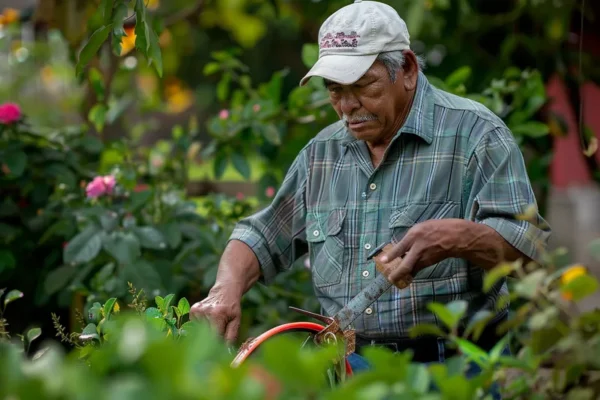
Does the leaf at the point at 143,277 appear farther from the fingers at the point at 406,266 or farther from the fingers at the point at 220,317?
the fingers at the point at 406,266

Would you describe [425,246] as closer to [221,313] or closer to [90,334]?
[221,313]

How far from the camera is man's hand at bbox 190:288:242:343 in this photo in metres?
2.66

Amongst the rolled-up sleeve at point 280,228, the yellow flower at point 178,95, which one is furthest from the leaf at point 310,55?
the yellow flower at point 178,95

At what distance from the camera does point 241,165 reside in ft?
15.1

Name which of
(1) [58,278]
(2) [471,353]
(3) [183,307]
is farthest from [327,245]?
(1) [58,278]

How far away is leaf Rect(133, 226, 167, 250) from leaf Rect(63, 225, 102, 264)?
0.54 feet

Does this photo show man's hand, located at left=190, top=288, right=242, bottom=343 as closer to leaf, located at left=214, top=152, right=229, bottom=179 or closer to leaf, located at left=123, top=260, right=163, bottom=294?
leaf, located at left=123, top=260, right=163, bottom=294

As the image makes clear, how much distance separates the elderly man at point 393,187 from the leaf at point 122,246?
1.03 metres

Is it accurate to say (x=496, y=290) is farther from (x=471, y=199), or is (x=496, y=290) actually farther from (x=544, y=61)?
(x=544, y=61)

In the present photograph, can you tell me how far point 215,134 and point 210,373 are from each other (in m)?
3.34

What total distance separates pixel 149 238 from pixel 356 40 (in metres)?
1.61

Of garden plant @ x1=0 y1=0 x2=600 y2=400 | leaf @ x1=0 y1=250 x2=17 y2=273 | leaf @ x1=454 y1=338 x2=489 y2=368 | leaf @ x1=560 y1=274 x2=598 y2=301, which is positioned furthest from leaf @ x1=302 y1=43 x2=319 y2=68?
leaf @ x1=560 y1=274 x2=598 y2=301

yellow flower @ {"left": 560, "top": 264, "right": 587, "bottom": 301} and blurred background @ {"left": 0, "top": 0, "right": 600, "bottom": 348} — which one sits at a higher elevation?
yellow flower @ {"left": 560, "top": 264, "right": 587, "bottom": 301}

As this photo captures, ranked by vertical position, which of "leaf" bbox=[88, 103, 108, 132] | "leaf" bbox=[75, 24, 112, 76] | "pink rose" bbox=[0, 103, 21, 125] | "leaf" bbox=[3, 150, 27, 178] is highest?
"leaf" bbox=[75, 24, 112, 76]
